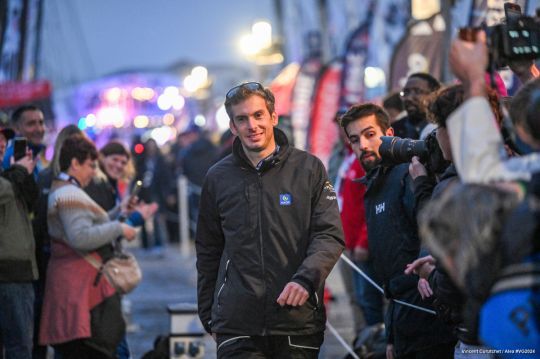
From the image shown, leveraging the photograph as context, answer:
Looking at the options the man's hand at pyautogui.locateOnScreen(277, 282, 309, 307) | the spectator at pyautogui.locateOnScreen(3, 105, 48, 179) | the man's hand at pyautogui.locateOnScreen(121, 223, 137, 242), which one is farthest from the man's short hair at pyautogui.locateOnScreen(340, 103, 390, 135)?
the spectator at pyautogui.locateOnScreen(3, 105, 48, 179)

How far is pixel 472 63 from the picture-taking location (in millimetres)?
3650

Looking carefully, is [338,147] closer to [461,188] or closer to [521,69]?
[521,69]

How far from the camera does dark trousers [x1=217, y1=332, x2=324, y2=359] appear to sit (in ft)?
17.4

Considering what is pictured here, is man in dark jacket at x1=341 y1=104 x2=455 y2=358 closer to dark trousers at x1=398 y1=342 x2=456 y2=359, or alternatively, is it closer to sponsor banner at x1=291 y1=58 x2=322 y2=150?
dark trousers at x1=398 y1=342 x2=456 y2=359

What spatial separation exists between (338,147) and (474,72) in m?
7.16

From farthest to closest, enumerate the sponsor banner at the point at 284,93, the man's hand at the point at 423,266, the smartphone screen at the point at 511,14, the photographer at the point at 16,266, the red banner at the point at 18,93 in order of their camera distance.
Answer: the sponsor banner at the point at 284,93
the red banner at the point at 18,93
the photographer at the point at 16,266
the man's hand at the point at 423,266
the smartphone screen at the point at 511,14

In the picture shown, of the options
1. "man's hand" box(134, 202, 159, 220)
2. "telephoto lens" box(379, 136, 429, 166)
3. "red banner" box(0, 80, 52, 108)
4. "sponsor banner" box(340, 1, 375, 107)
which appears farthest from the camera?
"red banner" box(0, 80, 52, 108)

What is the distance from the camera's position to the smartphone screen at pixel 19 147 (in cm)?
725

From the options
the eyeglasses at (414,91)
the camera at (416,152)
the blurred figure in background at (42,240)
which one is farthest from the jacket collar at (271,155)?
the blurred figure in background at (42,240)

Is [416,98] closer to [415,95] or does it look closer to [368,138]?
[415,95]

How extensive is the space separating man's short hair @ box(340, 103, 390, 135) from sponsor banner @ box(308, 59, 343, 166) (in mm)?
10299

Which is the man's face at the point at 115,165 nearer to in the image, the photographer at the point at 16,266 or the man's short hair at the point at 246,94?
the photographer at the point at 16,266

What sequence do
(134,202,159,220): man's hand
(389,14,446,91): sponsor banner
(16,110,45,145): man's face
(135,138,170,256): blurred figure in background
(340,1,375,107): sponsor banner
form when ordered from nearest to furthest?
(134,202,159,220): man's hand
(16,110,45,145): man's face
(389,14,446,91): sponsor banner
(340,1,375,107): sponsor banner
(135,138,170,256): blurred figure in background

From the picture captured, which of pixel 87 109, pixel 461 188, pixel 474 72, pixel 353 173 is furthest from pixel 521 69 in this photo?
pixel 87 109
